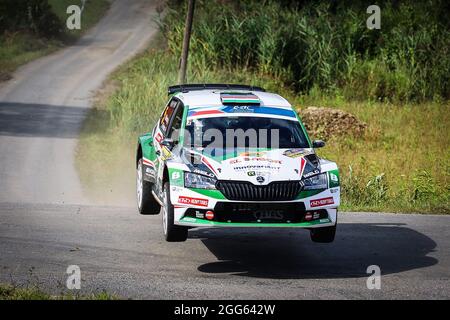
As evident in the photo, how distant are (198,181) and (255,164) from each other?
0.69 metres

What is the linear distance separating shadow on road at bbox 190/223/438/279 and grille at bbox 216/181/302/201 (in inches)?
33.5

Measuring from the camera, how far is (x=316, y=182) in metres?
12.0

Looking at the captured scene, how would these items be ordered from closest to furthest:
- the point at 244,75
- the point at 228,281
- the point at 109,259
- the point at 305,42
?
the point at 228,281 → the point at 109,259 → the point at 244,75 → the point at 305,42

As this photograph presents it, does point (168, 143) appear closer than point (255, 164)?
No

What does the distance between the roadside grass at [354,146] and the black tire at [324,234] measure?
14.8 ft

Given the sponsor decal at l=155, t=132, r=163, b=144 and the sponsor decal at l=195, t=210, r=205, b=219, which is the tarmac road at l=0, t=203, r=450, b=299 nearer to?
the sponsor decal at l=195, t=210, r=205, b=219

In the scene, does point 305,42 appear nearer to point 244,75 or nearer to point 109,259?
point 244,75

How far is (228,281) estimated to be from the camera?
36.7 ft

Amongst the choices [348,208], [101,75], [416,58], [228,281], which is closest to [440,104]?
[416,58]

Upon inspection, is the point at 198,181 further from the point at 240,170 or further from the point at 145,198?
the point at 145,198

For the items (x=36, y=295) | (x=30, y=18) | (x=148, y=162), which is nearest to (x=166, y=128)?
(x=148, y=162)

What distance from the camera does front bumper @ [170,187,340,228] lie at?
457 inches
